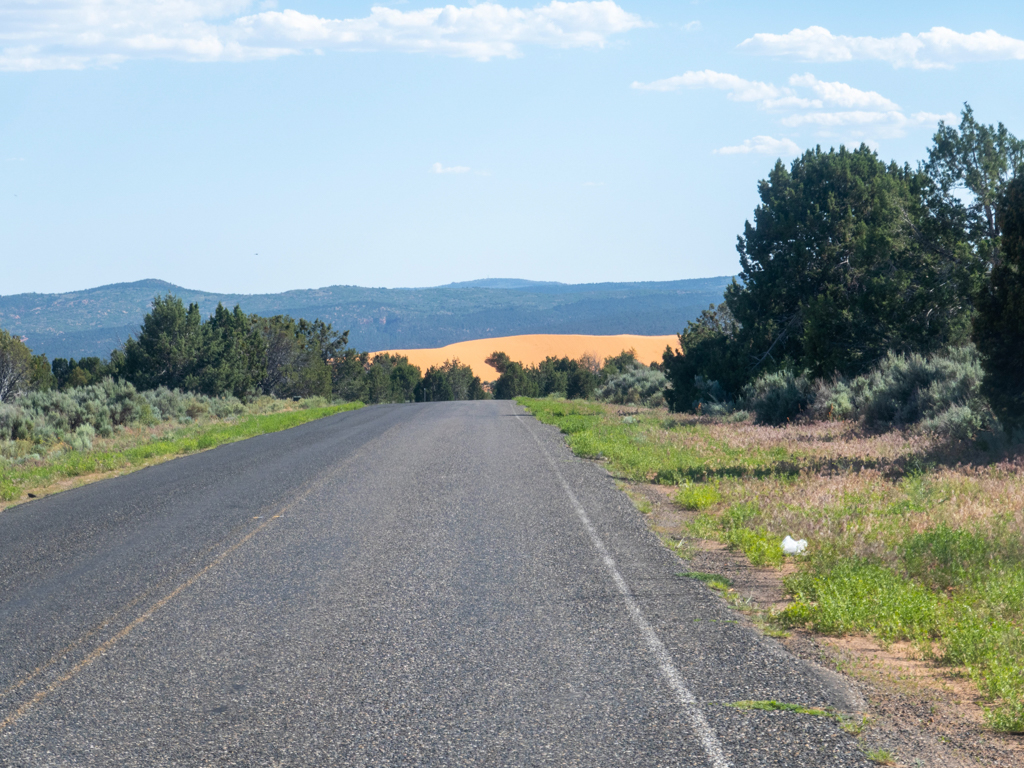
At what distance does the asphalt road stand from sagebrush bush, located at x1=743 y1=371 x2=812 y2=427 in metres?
14.0

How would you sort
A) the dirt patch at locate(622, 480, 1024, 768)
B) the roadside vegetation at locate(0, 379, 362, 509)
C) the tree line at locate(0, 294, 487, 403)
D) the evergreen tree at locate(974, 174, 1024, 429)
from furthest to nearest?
the tree line at locate(0, 294, 487, 403) < the roadside vegetation at locate(0, 379, 362, 509) < the evergreen tree at locate(974, 174, 1024, 429) < the dirt patch at locate(622, 480, 1024, 768)

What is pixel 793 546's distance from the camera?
8766mm

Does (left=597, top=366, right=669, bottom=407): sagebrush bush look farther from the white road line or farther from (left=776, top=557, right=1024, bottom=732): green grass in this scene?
(left=776, top=557, right=1024, bottom=732): green grass

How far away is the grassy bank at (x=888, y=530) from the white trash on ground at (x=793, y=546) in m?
0.12

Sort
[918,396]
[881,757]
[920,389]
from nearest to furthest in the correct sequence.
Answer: [881,757] < [918,396] < [920,389]

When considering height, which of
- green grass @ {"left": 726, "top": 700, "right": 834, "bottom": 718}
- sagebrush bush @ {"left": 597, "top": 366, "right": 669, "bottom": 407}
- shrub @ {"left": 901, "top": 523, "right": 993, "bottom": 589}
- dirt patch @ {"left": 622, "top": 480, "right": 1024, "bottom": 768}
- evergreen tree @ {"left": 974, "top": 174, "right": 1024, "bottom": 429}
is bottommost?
sagebrush bush @ {"left": 597, "top": 366, "right": 669, "bottom": 407}

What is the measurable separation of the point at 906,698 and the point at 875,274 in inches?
812

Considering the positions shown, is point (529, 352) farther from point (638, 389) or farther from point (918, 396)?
point (918, 396)

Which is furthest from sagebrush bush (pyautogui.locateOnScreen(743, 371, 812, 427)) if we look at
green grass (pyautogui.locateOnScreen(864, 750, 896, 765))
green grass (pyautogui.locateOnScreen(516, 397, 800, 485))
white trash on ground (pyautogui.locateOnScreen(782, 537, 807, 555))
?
green grass (pyautogui.locateOnScreen(864, 750, 896, 765))

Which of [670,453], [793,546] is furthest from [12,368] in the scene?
[793,546]

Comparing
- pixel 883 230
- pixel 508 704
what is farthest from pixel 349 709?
pixel 883 230

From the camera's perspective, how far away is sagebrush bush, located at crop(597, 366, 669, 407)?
46.7 m

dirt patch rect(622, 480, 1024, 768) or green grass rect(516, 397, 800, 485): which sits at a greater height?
dirt patch rect(622, 480, 1024, 768)

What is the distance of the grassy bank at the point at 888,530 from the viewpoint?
19.8ft
